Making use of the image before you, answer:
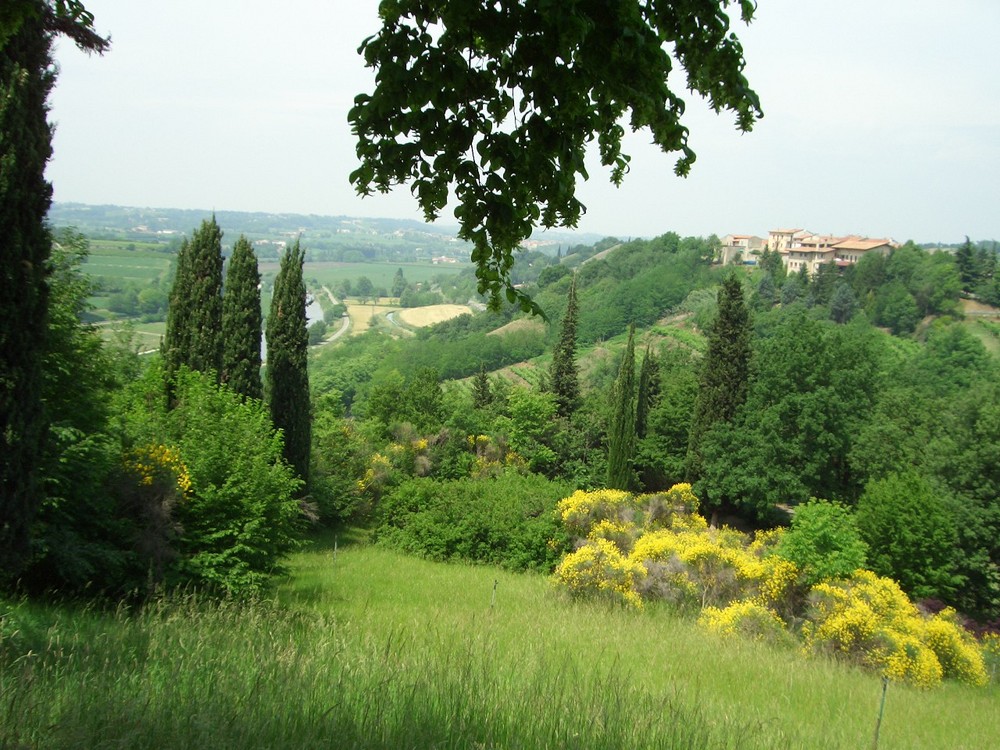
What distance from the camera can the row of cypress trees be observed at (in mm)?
21281

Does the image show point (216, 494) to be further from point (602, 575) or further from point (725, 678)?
point (725, 678)

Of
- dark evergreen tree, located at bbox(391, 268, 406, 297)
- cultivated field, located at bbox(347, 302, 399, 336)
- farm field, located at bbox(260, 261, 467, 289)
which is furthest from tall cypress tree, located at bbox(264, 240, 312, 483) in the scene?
dark evergreen tree, located at bbox(391, 268, 406, 297)

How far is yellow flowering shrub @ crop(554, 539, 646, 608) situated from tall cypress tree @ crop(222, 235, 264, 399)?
1057 centimetres

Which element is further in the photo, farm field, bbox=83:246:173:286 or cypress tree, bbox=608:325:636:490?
farm field, bbox=83:246:173:286

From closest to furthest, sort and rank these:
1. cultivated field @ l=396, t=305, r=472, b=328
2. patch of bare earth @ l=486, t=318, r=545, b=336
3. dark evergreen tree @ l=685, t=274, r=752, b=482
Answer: dark evergreen tree @ l=685, t=274, r=752, b=482 → patch of bare earth @ l=486, t=318, r=545, b=336 → cultivated field @ l=396, t=305, r=472, b=328

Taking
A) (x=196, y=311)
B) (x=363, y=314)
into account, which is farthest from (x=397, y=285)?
(x=196, y=311)

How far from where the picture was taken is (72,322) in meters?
12.2

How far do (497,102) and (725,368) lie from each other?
105 feet

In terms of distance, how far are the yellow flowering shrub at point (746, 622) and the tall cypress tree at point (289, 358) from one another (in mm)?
15034


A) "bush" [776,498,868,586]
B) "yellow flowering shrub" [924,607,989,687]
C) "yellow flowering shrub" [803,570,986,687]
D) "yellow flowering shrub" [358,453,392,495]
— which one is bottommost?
"yellow flowering shrub" [358,453,392,495]

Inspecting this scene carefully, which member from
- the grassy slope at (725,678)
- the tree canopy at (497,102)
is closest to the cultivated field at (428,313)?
the grassy slope at (725,678)

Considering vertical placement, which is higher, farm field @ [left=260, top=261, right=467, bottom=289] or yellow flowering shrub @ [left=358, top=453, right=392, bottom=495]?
farm field @ [left=260, top=261, right=467, bottom=289]

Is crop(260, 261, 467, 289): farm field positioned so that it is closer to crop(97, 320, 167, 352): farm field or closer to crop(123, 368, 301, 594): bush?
crop(97, 320, 167, 352): farm field

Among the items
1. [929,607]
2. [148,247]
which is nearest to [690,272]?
[148,247]
